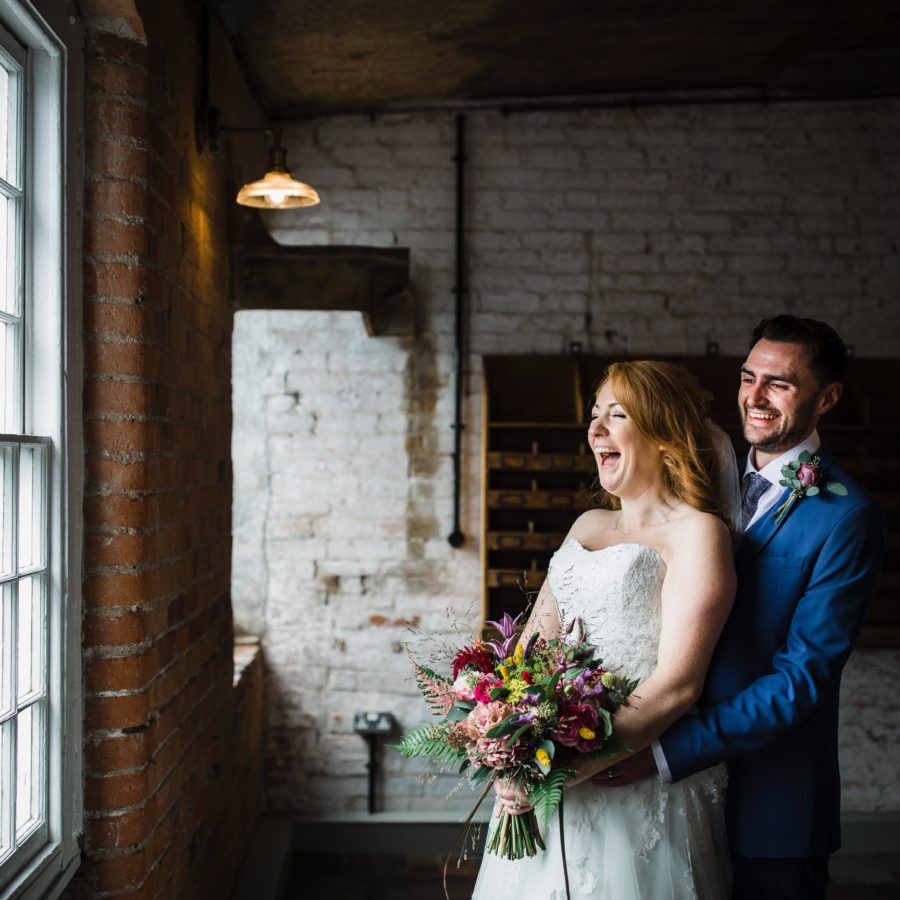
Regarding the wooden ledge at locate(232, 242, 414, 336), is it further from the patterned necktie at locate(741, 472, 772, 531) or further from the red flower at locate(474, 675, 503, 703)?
the red flower at locate(474, 675, 503, 703)

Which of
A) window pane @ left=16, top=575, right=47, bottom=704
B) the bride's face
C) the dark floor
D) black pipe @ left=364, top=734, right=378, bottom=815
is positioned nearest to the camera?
window pane @ left=16, top=575, right=47, bottom=704

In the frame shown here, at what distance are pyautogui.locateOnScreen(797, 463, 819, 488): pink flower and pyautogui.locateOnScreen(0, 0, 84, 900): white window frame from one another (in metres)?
1.64

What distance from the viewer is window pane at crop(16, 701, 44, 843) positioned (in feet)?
6.40

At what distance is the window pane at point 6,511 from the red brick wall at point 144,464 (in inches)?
11.3

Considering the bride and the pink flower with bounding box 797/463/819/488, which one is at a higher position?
the pink flower with bounding box 797/463/819/488

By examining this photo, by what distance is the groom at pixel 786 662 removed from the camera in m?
2.10

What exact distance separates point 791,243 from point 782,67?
758mm

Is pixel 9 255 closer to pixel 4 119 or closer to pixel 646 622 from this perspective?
pixel 4 119

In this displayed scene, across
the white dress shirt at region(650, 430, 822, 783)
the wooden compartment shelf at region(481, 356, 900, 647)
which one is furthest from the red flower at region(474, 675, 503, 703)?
the wooden compartment shelf at region(481, 356, 900, 647)

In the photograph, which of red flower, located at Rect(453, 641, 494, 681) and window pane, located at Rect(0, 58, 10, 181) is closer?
window pane, located at Rect(0, 58, 10, 181)

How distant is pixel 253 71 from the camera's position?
392 centimetres

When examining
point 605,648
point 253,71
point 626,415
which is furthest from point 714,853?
point 253,71

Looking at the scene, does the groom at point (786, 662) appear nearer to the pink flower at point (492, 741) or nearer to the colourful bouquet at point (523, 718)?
the colourful bouquet at point (523, 718)

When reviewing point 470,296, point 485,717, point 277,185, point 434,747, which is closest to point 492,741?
point 485,717
